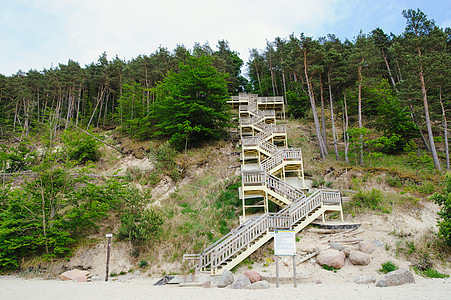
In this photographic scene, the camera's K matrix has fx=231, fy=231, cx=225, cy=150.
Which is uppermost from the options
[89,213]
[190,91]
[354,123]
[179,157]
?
[190,91]

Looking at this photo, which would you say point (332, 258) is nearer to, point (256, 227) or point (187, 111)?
point (256, 227)

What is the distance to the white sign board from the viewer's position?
8.05 m

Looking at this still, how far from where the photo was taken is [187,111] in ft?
74.8

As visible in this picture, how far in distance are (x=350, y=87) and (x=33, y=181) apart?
91.1ft

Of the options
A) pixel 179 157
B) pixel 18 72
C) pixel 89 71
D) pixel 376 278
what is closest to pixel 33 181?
pixel 179 157

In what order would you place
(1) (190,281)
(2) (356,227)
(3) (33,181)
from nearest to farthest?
(1) (190,281) → (2) (356,227) → (3) (33,181)

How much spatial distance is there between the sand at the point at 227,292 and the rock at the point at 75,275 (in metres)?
1.25

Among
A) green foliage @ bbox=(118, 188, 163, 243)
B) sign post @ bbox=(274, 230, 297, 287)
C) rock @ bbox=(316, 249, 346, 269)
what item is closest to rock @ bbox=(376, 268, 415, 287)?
rock @ bbox=(316, 249, 346, 269)

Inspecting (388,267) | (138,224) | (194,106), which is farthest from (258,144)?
(388,267)

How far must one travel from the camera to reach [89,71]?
131ft

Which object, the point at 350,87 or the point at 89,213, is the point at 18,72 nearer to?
the point at 89,213

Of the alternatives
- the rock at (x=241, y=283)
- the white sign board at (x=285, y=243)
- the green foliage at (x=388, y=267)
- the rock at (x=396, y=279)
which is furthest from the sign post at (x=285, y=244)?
the green foliage at (x=388, y=267)

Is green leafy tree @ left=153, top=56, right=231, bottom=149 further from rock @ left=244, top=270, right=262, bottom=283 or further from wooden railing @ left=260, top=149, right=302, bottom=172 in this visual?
rock @ left=244, top=270, right=262, bottom=283

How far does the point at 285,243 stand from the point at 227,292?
104 inches
